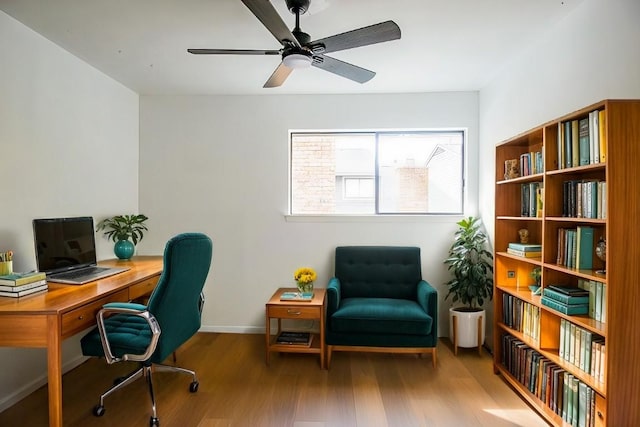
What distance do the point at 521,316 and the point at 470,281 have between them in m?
0.72

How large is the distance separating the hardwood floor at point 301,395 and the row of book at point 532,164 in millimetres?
1561

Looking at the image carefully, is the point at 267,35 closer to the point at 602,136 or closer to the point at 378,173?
the point at 378,173

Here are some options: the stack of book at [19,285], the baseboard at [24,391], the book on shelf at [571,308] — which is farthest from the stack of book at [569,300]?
the baseboard at [24,391]

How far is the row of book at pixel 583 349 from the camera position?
1803 mm

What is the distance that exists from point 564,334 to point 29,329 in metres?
2.88

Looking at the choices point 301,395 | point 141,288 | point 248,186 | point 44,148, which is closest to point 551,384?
point 301,395

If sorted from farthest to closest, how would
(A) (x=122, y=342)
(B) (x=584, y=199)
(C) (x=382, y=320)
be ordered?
(C) (x=382, y=320) → (A) (x=122, y=342) → (B) (x=584, y=199)

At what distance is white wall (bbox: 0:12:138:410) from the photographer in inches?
92.1

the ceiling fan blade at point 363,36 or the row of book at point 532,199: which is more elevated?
the ceiling fan blade at point 363,36

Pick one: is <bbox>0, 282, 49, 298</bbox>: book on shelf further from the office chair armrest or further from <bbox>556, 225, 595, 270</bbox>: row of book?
<bbox>556, 225, 595, 270</bbox>: row of book

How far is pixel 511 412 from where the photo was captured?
2.30 m

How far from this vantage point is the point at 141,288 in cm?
259

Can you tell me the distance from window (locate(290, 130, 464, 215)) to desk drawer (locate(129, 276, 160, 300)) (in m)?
1.59

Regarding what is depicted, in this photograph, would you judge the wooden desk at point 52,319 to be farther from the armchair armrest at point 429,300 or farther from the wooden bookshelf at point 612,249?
the wooden bookshelf at point 612,249
